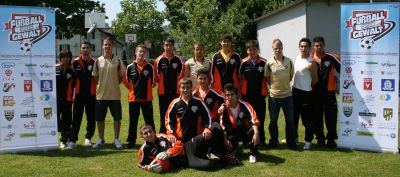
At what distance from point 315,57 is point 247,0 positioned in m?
25.2

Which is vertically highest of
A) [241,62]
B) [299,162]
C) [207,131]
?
[241,62]

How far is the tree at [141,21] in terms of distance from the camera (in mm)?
58500

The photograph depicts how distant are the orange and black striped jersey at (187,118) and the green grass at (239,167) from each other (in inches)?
24.5

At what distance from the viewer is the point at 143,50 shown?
7.43m

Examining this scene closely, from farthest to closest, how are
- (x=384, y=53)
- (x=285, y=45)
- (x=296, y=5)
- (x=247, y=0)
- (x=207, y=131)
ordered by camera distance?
(x=247, y=0), (x=285, y=45), (x=296, y=5), (x=384, y=53), (x=207, y=131)

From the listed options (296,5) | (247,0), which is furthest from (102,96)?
(247,0)

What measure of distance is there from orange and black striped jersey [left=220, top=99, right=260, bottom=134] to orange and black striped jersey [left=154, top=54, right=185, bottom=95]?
1417 mm

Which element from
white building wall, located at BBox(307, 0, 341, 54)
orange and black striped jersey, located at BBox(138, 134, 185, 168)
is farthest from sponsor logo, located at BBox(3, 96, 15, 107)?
white building wall, located at BBox(307, 0, 341, 54)

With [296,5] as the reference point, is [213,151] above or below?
below

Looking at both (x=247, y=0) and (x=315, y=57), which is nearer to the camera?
(x=315, y=57)

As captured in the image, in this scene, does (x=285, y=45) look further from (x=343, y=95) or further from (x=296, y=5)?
(x=343, y=95)

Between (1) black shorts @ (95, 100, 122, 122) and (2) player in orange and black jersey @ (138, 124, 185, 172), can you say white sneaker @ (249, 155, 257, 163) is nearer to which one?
(2) player in orange and black jersey @ (138, 124, 185, 172)

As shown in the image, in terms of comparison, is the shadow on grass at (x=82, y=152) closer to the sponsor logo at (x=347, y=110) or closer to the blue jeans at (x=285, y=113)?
the blue jeans at (x=285, y=113)

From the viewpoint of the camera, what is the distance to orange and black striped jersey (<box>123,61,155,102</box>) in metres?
7.49
